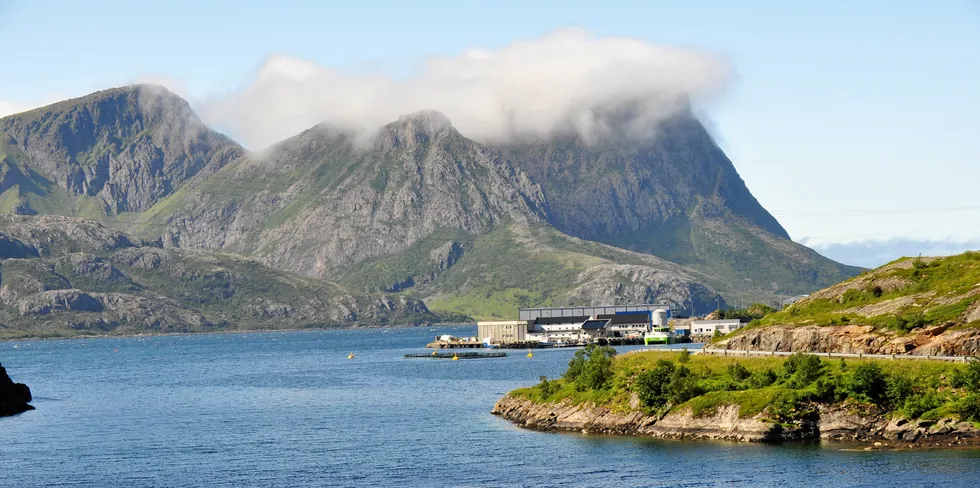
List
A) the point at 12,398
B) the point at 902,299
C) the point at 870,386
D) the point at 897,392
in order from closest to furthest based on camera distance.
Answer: the point at 897,392 → the point at 870,386 → the point at 902,299 → the point at 12,398

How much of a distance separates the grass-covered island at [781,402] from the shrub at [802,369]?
0.13 m

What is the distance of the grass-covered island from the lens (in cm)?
10825

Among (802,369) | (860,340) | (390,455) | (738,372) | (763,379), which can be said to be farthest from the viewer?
(860,340)

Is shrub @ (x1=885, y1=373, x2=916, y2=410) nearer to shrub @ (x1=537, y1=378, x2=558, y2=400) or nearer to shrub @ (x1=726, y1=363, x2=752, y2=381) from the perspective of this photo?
shrub @ (x1=726, y1=363, x2=752, y2=381)

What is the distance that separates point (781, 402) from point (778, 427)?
133 inches

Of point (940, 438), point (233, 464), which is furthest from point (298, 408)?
point (940, 438)

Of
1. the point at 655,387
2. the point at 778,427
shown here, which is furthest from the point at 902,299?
the point at 778,427

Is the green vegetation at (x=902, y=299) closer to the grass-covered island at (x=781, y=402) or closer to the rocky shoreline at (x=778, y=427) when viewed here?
the grass-covered island at (x=781, y=402)

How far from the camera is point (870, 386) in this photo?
11238cm

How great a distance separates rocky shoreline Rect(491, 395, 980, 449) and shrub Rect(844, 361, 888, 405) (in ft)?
4.32

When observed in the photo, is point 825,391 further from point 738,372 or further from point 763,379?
point 738,372

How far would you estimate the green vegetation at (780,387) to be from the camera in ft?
361

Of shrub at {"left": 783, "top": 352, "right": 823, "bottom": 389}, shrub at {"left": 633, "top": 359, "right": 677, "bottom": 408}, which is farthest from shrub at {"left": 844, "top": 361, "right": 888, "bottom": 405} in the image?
shrub at {"left": 633, "top": 359, "right": 677, "bottom": 408}

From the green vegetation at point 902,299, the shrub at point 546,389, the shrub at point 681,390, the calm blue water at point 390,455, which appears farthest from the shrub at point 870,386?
the shrub at point 546,389
